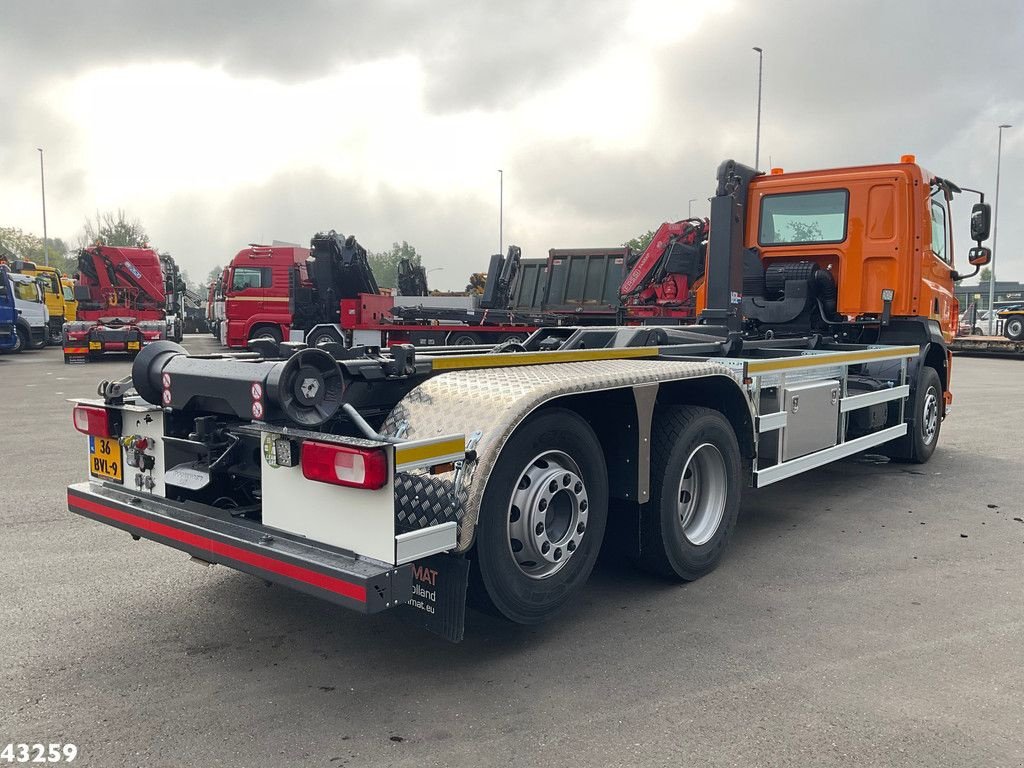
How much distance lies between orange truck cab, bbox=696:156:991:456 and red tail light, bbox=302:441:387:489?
4.77 m

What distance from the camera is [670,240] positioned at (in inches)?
624

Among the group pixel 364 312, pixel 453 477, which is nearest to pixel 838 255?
pixel 453 477

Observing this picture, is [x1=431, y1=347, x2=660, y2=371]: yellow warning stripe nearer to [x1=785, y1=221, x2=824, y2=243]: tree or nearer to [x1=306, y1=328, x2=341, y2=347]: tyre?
[x1=306, y1=328, x2=341, y2=347]: tyre

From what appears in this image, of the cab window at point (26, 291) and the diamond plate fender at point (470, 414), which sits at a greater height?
the cab window at point (26, 291)

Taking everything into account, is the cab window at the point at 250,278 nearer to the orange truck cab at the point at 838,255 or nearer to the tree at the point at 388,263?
the orange truck cab at the point at 838,255

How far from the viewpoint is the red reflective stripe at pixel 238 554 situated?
9.17ft

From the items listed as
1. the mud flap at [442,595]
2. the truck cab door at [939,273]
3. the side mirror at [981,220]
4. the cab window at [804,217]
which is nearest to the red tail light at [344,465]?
the mud flap at [442,595]

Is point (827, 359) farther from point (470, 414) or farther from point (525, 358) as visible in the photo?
point (470, 414)

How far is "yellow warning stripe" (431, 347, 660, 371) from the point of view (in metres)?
3.71

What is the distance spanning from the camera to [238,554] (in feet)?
10.3

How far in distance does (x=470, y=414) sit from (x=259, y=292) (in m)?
20.4

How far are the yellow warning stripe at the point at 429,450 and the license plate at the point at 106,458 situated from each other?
1.85 meters

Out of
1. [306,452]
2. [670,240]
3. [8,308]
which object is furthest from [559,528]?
[8,308]

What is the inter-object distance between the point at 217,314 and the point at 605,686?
27383 millimetres
